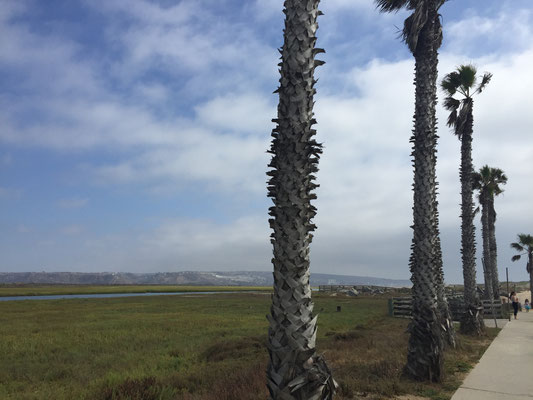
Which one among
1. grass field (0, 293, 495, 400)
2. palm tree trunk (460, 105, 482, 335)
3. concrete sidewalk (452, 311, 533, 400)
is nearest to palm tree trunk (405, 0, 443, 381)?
grass field (0, 293, 495, 400)

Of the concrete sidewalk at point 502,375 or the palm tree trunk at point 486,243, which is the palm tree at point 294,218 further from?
the palm tree trunk at point 486,243

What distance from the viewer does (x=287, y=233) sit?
5.07m

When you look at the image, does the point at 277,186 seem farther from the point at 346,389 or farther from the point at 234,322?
the point at 234,322

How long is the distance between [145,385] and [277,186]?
7674 mm

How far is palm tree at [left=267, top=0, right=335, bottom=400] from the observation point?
4.79 meters

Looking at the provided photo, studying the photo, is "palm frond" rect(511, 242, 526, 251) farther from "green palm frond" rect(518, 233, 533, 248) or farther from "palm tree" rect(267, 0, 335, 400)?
"palm tree" rect(267, 0, 335, 400)

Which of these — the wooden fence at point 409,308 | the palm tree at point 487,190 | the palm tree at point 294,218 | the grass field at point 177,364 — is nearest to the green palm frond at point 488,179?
the palm tree at point 487,190

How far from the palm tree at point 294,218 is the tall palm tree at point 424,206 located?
6282 mm

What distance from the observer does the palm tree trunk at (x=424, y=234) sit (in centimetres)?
1011

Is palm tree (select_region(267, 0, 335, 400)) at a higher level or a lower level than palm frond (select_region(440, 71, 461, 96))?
lower

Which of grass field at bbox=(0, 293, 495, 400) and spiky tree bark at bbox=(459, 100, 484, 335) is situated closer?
grass field at bbox=(0, 293, 495, 400)

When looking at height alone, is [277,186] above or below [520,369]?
above

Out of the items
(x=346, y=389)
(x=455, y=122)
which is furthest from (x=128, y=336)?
(x=455, y=122)

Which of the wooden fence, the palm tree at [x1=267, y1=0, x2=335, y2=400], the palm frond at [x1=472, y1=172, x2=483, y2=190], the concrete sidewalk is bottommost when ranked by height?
the wooden fence
